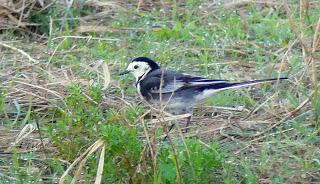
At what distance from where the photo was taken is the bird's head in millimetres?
6773

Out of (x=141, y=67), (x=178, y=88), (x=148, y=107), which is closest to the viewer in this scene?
(x=178, y=88)

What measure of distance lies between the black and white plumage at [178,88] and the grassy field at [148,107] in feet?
0.45

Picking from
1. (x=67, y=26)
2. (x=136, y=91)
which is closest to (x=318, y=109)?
(x=136, y=91)

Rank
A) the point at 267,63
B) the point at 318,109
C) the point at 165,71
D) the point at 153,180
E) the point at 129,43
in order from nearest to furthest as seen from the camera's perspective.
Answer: the point at 153,180 < the point at 318,109 < the point at 165,71 < the point at 267,63 < the point at 129,43

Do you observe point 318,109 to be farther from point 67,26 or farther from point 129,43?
point 67,26

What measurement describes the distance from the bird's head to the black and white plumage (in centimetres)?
12

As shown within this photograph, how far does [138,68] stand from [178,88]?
1.91 feet

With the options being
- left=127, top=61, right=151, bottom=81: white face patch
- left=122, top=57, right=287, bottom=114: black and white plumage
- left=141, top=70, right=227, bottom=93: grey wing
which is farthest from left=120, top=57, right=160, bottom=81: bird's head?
left=141, top=70, right=227, bottom=93: grey wing

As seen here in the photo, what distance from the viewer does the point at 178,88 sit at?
249 inches

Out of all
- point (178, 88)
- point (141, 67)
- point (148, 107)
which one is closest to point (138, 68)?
point (141, 67)

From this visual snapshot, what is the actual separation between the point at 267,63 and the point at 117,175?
2.84m

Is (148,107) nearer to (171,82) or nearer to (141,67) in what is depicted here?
(171,82)

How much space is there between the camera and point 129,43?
26.3 feet

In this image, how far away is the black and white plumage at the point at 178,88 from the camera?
6234 millimetres
